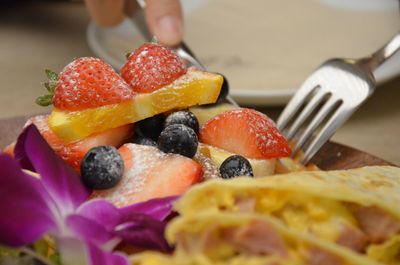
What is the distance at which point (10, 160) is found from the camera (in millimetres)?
948

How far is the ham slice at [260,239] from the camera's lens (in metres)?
0.83

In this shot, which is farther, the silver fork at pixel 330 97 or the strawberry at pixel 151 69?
the silver fork at pixel 330 97

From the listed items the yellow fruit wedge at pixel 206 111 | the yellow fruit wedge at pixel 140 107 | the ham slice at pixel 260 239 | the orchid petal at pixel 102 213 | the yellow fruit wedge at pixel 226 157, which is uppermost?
the ham slice at pixel 260 239

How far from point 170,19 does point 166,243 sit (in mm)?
1253

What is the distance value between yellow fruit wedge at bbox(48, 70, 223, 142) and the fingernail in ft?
2.12

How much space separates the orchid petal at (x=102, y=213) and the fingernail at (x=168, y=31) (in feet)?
3.65

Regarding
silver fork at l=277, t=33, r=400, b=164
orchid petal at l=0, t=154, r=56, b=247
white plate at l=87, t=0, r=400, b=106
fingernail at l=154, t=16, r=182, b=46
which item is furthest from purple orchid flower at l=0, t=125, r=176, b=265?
white plate at l=87, t=0, r=400, b=106

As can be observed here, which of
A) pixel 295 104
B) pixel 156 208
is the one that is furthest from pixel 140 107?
pixel 295 104

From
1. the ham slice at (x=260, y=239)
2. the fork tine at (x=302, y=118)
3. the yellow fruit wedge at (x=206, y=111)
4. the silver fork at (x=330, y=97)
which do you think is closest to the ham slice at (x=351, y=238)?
the ham slice at (x=260, y=239)

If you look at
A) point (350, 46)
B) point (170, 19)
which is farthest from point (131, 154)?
point (350, 46)

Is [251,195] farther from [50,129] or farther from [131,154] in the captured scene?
[50,129]

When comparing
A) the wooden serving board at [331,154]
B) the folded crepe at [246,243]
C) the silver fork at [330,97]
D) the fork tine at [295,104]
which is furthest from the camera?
the fork tine at [295,104]

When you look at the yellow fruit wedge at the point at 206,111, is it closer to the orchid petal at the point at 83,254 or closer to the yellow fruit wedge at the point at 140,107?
the yellow fruit wedge at the point at 140,107

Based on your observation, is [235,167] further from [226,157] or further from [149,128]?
[149,128]
